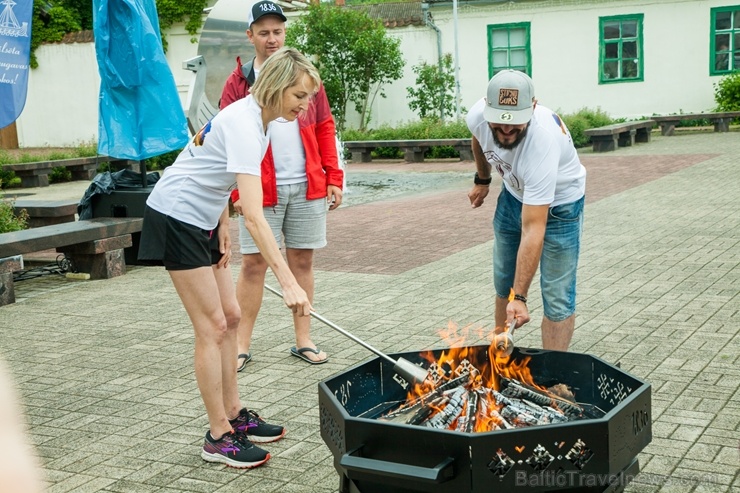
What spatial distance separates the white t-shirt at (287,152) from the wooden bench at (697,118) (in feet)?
65.5

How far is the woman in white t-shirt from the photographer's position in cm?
387

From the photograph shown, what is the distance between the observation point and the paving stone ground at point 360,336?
4285 mm

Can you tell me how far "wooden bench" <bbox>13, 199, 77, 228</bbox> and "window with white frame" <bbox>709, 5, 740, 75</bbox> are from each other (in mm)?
20212

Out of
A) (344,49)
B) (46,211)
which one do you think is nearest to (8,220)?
(46,211)

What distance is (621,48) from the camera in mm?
26359

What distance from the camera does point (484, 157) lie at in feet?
16.5

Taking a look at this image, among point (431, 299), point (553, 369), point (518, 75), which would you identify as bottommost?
point (431, 299)

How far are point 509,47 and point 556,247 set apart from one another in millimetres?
23569

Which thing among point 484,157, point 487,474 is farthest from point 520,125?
point 487,474

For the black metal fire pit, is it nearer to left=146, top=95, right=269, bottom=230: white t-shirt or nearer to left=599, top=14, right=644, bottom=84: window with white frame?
left=146, top=95, right=269, bottom=230: white t-shirt

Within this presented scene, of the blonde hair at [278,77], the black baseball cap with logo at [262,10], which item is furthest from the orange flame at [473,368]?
the black baseball cap with logo at [262,10]

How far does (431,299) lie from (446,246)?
256cm

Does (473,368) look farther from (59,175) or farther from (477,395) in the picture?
(59,175)

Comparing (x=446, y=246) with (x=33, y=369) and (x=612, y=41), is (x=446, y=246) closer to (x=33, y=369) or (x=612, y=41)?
(x=33, y=369)
